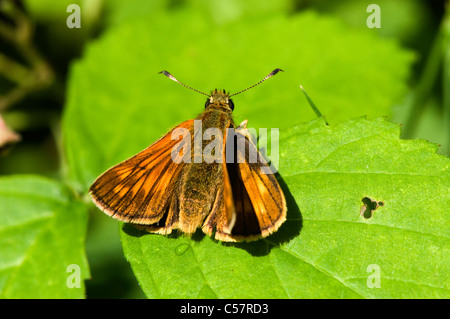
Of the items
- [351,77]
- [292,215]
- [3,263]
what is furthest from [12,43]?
[292,215]

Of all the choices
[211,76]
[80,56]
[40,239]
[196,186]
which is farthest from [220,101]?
[80,56]

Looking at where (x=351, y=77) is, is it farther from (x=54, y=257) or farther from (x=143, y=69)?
(x=54, y=257)

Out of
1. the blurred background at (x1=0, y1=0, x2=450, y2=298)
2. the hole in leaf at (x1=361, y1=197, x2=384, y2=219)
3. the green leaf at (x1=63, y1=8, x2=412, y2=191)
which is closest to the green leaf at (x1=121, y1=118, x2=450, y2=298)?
the hole in leaf at (x1=361, y1=197, x2=384, y2=219)

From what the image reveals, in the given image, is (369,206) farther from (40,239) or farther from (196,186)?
(40,239)

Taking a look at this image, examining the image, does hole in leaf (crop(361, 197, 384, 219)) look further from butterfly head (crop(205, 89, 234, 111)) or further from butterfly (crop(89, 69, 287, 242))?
butterfly head (crop(205, 89, 234, 111))

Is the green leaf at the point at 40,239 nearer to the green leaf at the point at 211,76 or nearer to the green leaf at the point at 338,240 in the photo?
the green leaf at the point at 211,76
